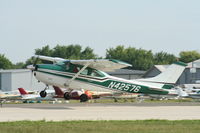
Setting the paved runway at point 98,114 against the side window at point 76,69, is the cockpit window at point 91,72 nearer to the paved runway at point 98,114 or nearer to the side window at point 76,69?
the side window at point 76,69

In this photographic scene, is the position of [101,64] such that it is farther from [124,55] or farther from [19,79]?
[124,55]

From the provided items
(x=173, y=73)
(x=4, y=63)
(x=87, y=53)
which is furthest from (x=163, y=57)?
(x=173, y=73)

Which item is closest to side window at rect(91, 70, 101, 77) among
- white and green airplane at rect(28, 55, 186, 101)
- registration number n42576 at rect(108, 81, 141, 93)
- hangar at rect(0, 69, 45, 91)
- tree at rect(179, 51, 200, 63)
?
white and green airplane at rect(28, 55, 186, 101)

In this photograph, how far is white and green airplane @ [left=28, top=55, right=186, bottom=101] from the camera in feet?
113

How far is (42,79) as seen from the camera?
3462 cm

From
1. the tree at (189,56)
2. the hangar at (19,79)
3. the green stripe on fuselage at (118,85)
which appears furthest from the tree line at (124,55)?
the green stripe on fuselage at (118,85)

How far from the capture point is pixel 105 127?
18797mm

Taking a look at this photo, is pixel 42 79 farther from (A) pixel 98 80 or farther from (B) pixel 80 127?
(B) pixel 80 127

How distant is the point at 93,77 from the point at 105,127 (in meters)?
16.9

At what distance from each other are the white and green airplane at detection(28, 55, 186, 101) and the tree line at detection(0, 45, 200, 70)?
316 feet

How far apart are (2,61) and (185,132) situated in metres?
116

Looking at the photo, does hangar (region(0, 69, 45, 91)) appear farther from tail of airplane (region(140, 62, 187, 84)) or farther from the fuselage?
tail of airplane (region(140, 62, 187, 84))

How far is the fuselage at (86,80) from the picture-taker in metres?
34.6

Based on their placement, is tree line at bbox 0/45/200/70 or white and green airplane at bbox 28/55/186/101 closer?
white and green airplane at bbox 28/55/186/101
